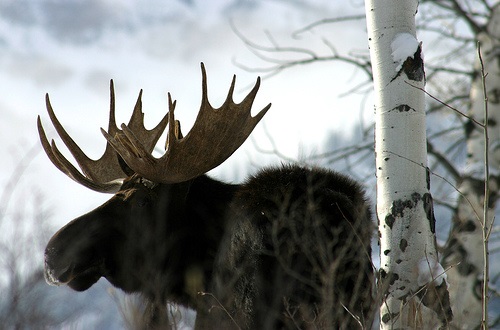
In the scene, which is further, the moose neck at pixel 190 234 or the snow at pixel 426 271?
the moose neck at pixel 190 234

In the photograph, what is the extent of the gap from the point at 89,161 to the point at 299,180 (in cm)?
201

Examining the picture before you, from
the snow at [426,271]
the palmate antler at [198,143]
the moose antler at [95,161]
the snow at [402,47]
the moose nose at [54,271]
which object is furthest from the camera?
the moose antler at [95,161]

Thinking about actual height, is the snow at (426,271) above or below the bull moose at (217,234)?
below

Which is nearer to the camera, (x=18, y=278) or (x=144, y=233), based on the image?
(x=18, y=278)

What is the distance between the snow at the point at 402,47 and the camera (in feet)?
12.6

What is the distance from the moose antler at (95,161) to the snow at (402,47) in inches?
90.5

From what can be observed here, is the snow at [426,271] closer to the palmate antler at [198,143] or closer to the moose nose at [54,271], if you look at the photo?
the palmate antler at [198,143]

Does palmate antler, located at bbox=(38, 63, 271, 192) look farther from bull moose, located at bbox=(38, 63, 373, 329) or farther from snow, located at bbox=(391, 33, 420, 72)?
snow, located at bbox=(391, 33, 420, 72)

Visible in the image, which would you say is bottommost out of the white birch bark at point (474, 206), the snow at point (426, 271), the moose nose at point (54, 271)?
the snow at point (426, 271)

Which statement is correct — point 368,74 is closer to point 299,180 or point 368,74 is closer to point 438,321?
point 299,180

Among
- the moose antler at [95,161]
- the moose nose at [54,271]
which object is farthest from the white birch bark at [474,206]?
the moose nose at [54,271]

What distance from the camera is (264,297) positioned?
4418 millimetres

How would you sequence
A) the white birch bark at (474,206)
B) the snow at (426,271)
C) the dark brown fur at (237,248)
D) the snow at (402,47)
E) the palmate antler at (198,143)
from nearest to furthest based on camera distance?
the snow at (426,271) → the snow at (402,47) → the dark brown fur at (237,248) → the palmate antler at (198,143) → the white birch bark at (474,206)

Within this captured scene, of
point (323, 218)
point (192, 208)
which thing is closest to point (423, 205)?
point (323, 218)
